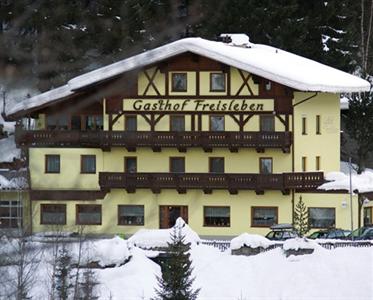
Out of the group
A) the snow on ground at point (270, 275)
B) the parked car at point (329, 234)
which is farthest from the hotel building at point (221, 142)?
the snow on ground at point (270, 275)

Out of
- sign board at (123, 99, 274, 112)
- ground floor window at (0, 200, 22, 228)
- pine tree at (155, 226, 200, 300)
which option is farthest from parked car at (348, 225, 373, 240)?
ground floor window at (0, 200, 22, 228)

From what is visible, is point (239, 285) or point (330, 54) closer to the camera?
point (239, 285)

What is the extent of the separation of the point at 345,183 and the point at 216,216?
5.71m

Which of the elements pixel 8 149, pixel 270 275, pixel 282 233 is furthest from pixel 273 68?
pixel 8 149

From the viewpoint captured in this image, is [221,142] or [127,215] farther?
[221,142]

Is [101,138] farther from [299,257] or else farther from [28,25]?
[28,25]

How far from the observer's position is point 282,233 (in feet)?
144

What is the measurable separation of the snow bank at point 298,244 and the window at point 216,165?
1107 centimetres

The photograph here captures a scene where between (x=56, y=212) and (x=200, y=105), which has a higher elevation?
(x=200, y=105)

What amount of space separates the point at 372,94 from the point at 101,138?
588 inches

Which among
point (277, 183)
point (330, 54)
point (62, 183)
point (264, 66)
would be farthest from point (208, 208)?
point (62, 183)

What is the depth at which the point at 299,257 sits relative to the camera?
38781 millimetres

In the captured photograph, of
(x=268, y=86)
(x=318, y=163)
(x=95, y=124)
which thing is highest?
(x=268, y=86)

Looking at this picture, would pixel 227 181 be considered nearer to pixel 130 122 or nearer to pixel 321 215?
pixel 321 215
